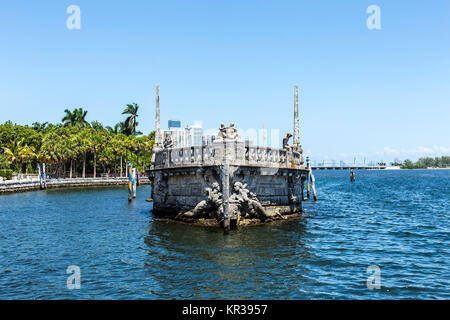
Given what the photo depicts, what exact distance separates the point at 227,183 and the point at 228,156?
1.37 m

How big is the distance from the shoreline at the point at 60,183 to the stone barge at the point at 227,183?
1319 inches

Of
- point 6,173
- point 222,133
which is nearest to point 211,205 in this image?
point 222,133

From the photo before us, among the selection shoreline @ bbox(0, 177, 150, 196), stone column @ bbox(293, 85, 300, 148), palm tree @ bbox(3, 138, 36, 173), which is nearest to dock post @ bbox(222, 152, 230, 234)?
stone column @ bbox(293, 85, 300, 148)

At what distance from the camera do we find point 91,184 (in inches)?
2606

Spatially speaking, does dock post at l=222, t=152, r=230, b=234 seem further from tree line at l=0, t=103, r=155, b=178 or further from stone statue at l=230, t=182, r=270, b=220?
tree line at l=0, t=103, r=155, b=178

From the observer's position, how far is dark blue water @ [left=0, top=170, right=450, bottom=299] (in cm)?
1038

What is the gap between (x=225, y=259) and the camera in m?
13.3

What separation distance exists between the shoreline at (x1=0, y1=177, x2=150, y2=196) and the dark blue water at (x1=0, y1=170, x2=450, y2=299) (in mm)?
28377

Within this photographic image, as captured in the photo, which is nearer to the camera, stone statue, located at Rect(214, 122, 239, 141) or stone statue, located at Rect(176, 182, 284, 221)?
stone statue, located at Rect(176, 182, 284, 221)

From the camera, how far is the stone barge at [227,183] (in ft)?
59.5

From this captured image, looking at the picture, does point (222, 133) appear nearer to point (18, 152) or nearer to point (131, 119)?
point (18, 152)

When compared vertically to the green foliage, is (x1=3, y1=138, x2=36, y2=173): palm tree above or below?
above

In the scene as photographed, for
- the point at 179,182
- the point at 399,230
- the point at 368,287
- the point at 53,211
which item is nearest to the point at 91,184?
the point at 53,211
